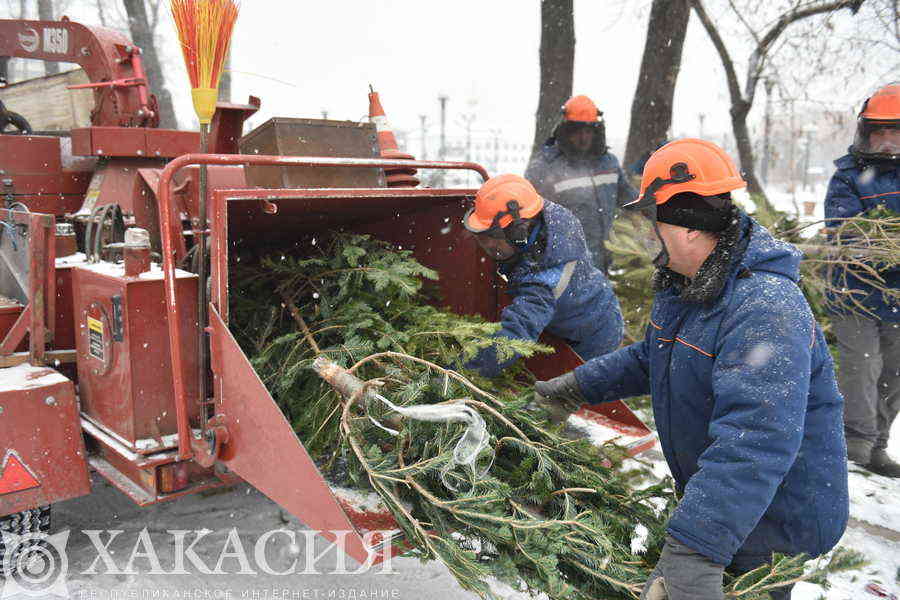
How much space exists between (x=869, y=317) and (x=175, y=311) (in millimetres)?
4191

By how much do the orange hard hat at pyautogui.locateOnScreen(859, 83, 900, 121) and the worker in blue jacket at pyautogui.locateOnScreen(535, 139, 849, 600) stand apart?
289cm

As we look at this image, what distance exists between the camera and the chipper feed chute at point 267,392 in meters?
2.30

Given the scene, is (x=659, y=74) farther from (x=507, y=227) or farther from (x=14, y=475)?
(x=14, y=475)

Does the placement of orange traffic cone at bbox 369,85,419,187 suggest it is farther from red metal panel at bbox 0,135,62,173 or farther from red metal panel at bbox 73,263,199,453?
red metal panel at bbox 0,135,62,173

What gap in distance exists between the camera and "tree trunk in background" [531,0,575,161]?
9.22m

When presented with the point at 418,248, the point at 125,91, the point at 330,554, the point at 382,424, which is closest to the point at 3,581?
the point at 330,554

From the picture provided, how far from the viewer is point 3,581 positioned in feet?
10.5

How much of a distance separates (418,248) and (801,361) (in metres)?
2.63

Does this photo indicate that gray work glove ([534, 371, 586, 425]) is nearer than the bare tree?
Yes

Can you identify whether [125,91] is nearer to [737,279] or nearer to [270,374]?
[270,374]

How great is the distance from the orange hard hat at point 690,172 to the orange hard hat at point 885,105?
296 centimetres

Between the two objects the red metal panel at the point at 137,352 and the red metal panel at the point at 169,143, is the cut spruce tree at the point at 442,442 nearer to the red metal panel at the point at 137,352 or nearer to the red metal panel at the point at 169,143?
the red metal panel at the point at 137,352

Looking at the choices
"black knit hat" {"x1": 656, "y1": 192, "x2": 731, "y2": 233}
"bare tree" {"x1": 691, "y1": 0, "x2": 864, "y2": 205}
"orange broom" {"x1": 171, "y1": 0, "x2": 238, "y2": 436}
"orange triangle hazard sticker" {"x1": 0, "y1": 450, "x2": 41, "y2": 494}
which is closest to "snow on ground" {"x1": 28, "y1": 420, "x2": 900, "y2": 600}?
"orange triangle hazard sticker" {"x1": 0, "y1": 450, "x2": 41, "y2": 494}

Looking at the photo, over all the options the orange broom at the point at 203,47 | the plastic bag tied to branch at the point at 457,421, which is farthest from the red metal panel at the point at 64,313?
the plastic bag tied to branch at the point at 457,421
